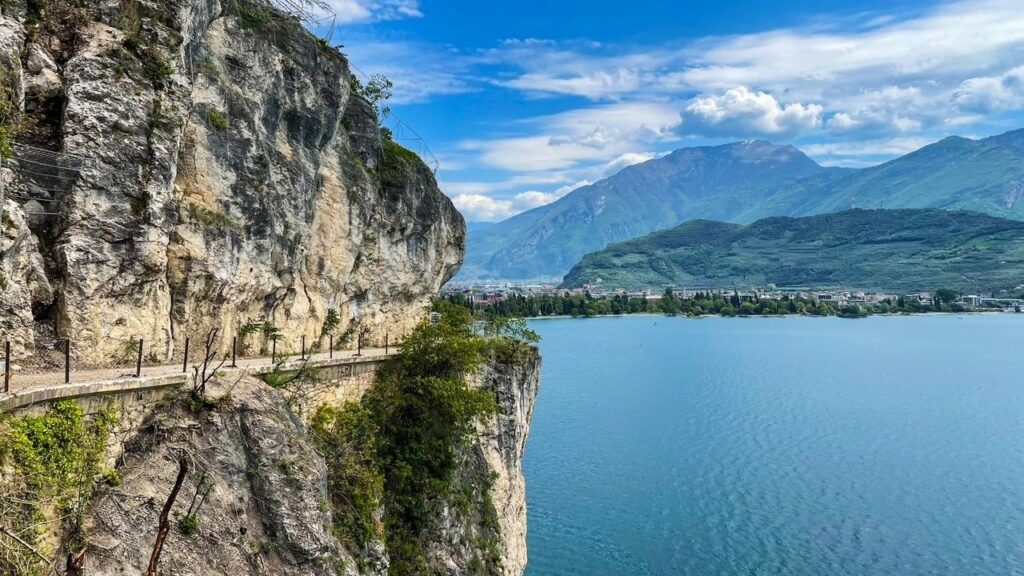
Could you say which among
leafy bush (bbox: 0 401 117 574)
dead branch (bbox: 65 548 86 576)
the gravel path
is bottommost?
dead branch (bbox: 65 548 86 576)

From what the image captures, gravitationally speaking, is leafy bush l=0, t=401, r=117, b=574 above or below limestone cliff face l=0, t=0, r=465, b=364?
below

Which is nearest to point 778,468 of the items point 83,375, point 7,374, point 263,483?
point 263,483

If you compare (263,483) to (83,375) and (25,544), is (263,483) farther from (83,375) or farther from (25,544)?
(25,544)

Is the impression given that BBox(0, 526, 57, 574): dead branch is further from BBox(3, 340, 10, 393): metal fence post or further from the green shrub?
the green shrub

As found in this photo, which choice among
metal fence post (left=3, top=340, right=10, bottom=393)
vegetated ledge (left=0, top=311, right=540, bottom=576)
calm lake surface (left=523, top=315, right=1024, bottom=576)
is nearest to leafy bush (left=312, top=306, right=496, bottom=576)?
vegetated ledge (left=0, top=311, right=540, bottom=576)

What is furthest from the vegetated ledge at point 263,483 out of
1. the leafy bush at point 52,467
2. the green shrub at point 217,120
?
the green shrub at point 217,120

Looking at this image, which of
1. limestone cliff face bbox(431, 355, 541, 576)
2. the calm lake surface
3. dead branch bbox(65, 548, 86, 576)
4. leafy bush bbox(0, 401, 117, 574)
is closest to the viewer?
leafy bush bbox(0, 401, 117, 574)

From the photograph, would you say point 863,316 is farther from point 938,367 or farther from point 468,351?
point 468,351

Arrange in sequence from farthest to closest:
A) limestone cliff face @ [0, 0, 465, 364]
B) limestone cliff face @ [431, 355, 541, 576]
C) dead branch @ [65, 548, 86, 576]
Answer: limestone cliff face @ [431, 355, 541, 576], limestone cliff face @ [0, 0, 465, 364], dead branch @ [65, 548, 86, 576]
